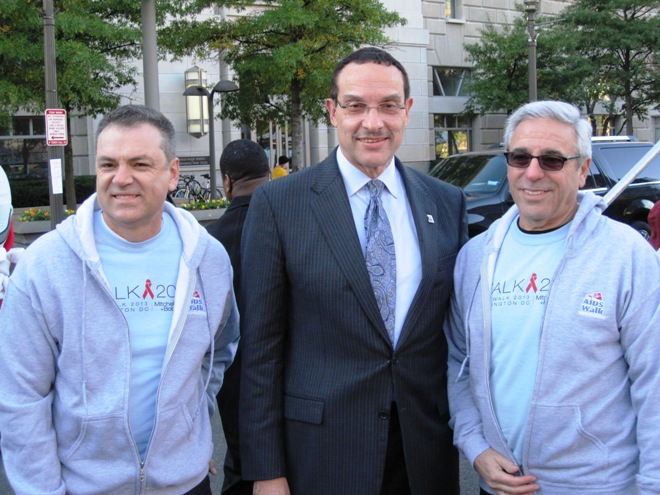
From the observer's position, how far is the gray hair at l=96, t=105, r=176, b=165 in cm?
251

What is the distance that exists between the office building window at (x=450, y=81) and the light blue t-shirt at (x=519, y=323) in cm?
3000

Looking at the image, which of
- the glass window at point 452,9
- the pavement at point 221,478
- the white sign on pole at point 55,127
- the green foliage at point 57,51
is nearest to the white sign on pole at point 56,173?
the white sign on pole at point 55,127

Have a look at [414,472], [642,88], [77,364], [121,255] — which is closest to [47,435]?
[77,364]

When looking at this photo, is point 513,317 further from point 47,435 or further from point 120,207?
point 47,435

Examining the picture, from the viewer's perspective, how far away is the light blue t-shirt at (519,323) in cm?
252

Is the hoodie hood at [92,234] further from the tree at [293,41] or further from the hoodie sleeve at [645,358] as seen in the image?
the tree at [293,41]

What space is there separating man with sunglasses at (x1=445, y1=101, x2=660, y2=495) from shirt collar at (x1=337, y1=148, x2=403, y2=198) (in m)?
0.43

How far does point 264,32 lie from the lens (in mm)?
17875

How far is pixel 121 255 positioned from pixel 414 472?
134 cm

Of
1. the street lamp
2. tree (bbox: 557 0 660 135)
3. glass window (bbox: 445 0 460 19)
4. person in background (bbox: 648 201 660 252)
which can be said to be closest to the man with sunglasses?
person in background (bbox: 648 201 660 252)

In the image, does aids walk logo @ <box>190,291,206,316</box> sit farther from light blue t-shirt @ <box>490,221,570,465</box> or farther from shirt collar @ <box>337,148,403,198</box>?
light blue t-shirt @ <box>490,221,570,465</box>

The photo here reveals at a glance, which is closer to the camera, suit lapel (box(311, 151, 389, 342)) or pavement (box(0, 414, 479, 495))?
suit lapel (box(311, 151, 389, 342))

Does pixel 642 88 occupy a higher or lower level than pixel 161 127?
higher

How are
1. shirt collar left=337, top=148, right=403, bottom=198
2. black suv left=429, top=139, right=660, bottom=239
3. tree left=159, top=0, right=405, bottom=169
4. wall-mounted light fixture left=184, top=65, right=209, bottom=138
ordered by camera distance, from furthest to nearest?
wall-mounted light fixture left=184, top=65, right=209, bottom=138
tree left=159, top=0, right=405, bottom=169
black suv left=429, top=139, right=660, bottom=239
shirt collar left=337, top=148, right=403, bottom=198
